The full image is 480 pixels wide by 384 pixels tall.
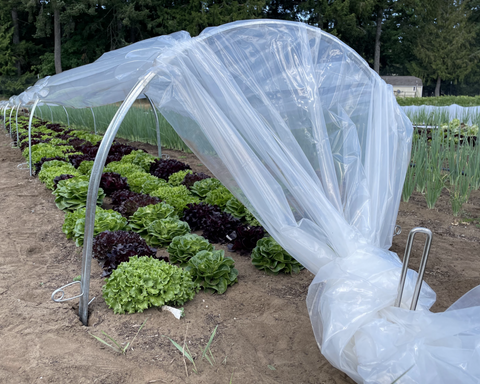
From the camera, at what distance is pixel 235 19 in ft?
66.1

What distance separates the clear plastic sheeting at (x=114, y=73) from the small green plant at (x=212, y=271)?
1109mm

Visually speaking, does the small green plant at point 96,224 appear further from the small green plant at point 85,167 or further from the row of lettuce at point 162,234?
the small green plant at point 85,167

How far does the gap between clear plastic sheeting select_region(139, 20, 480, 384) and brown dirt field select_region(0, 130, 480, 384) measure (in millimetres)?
370

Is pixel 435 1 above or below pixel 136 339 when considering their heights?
above

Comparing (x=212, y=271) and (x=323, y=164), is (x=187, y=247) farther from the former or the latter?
(x=323, y=164)

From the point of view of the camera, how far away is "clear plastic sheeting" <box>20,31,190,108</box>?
2076 mm

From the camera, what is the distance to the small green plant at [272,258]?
253cm

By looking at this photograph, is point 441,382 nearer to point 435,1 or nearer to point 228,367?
point 228,367

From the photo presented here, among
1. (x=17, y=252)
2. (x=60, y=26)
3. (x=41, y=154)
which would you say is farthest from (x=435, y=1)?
(x=17, y=252)

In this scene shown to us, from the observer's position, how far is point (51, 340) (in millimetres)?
1873

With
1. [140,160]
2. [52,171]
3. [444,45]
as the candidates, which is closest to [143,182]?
[140,160]

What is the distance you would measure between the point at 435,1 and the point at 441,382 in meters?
35.7

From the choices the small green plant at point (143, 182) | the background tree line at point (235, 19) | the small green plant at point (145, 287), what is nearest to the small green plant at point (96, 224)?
the small green plant at point (145, 287)

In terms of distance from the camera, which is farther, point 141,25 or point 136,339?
point 141,25
